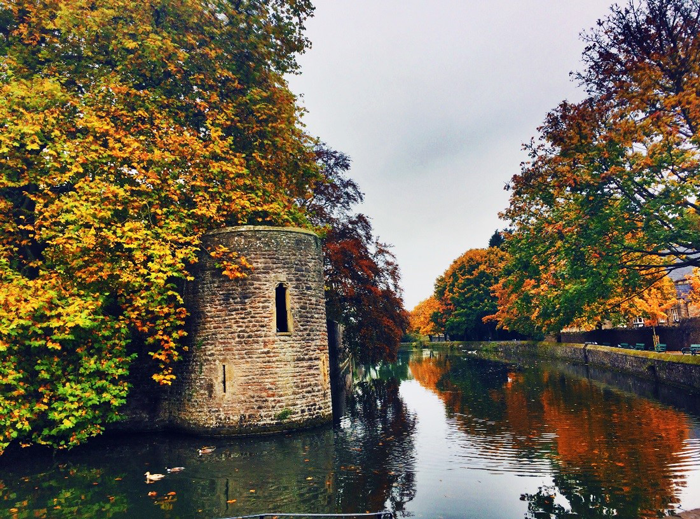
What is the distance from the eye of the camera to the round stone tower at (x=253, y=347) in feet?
47.4

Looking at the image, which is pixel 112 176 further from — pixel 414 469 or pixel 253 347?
pixel 414 469

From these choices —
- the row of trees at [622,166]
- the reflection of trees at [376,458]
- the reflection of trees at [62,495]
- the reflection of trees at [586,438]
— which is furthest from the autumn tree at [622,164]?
the reflection of trees at [62,495]

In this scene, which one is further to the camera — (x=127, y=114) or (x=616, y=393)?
(x=616, y=393)

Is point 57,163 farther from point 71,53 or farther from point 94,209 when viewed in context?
point 71,53

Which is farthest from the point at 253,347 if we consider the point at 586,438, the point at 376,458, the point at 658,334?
the point at 658,334

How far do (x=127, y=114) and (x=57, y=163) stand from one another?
8.24 feet

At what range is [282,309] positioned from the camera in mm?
16078

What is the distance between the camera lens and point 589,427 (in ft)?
46.4

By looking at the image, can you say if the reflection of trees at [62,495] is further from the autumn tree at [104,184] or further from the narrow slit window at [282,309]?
the narrow slit window at [282,309]

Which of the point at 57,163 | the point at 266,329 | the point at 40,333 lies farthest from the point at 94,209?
the point at 266,329

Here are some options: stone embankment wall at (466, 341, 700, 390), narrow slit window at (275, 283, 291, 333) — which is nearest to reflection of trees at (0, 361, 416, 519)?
narrow slit window at (275, 283, 291, 333)

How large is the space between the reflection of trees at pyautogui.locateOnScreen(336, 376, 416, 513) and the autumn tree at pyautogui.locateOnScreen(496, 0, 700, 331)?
7.95 meters

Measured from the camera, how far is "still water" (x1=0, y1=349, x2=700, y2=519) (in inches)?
341

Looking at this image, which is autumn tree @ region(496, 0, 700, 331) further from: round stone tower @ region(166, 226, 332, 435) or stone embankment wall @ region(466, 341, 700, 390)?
round stone tower @ region(166, 226, 332, 435)
